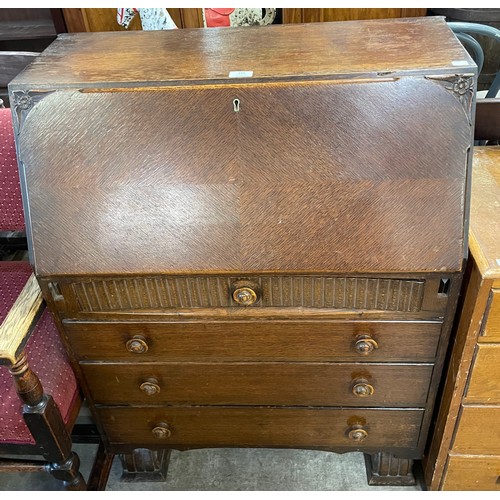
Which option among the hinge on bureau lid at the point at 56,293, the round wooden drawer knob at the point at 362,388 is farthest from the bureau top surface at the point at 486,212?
the hinge on bureau lid at the point at 56,293

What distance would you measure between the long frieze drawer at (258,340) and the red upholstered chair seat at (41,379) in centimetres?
12

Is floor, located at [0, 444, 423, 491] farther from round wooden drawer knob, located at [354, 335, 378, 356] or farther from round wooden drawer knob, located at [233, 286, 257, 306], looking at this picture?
round wooden drawer knob, located at [233, 286, 257, 306]

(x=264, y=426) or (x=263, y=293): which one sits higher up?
(x=263, y=293)

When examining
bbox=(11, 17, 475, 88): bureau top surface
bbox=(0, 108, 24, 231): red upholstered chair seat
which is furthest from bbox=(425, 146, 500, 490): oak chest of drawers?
bbox=(0, 108, 24, 231): red upholstered chair seat

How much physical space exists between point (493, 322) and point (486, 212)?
0.27 m

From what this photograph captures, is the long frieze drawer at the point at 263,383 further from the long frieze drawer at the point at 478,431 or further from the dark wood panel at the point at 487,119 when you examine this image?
the dark wood panel at the point at 487,119

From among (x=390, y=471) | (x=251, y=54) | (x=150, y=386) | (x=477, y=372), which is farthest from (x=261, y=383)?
(x=251, y=54)

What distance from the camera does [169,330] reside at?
1325 millimetres

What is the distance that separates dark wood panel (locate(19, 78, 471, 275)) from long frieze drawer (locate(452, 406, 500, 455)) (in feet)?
1.65

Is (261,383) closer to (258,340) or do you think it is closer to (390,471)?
(258,340)

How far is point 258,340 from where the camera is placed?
4.37 feet

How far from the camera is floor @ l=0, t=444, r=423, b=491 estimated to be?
71.4 inches

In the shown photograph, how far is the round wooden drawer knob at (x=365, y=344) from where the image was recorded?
4.20 feet
